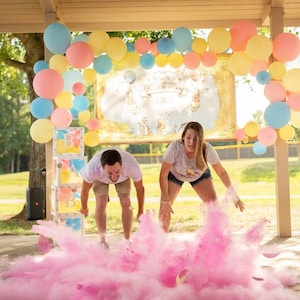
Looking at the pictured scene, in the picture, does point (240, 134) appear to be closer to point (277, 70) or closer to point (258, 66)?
point (258, 66)

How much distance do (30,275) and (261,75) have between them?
349 cm

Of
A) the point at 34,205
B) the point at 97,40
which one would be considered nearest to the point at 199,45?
the point at 97,40

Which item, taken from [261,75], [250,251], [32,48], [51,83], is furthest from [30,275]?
[32,48]

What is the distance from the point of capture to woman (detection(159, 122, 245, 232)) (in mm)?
4625

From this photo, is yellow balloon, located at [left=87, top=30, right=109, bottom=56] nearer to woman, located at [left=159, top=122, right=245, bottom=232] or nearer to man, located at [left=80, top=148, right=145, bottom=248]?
man, located at [left=80, top=148, right=145, bottom=248]

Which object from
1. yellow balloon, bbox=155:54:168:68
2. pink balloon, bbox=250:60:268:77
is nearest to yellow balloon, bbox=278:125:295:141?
pink balloon, bbox=250:60:268:77

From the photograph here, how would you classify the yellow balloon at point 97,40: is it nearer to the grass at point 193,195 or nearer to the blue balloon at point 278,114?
the blue balloon at point 278,114

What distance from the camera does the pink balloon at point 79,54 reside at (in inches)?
212

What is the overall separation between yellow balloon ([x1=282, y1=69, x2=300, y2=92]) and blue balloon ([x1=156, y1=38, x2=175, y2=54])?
54.5 inches

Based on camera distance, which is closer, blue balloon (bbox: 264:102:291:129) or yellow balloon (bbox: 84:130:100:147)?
blue balloon (bbox: 264:102:291:129)

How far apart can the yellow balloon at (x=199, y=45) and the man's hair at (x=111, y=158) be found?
215 cm

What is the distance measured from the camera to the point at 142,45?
243 inches

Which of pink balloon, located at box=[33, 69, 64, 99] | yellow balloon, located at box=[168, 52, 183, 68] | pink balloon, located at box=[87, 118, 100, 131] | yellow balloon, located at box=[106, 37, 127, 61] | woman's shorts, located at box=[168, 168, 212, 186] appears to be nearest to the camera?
woman's shorts, located at box=[168, 168, 212, 186]

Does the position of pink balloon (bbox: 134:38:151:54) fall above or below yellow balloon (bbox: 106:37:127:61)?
above
